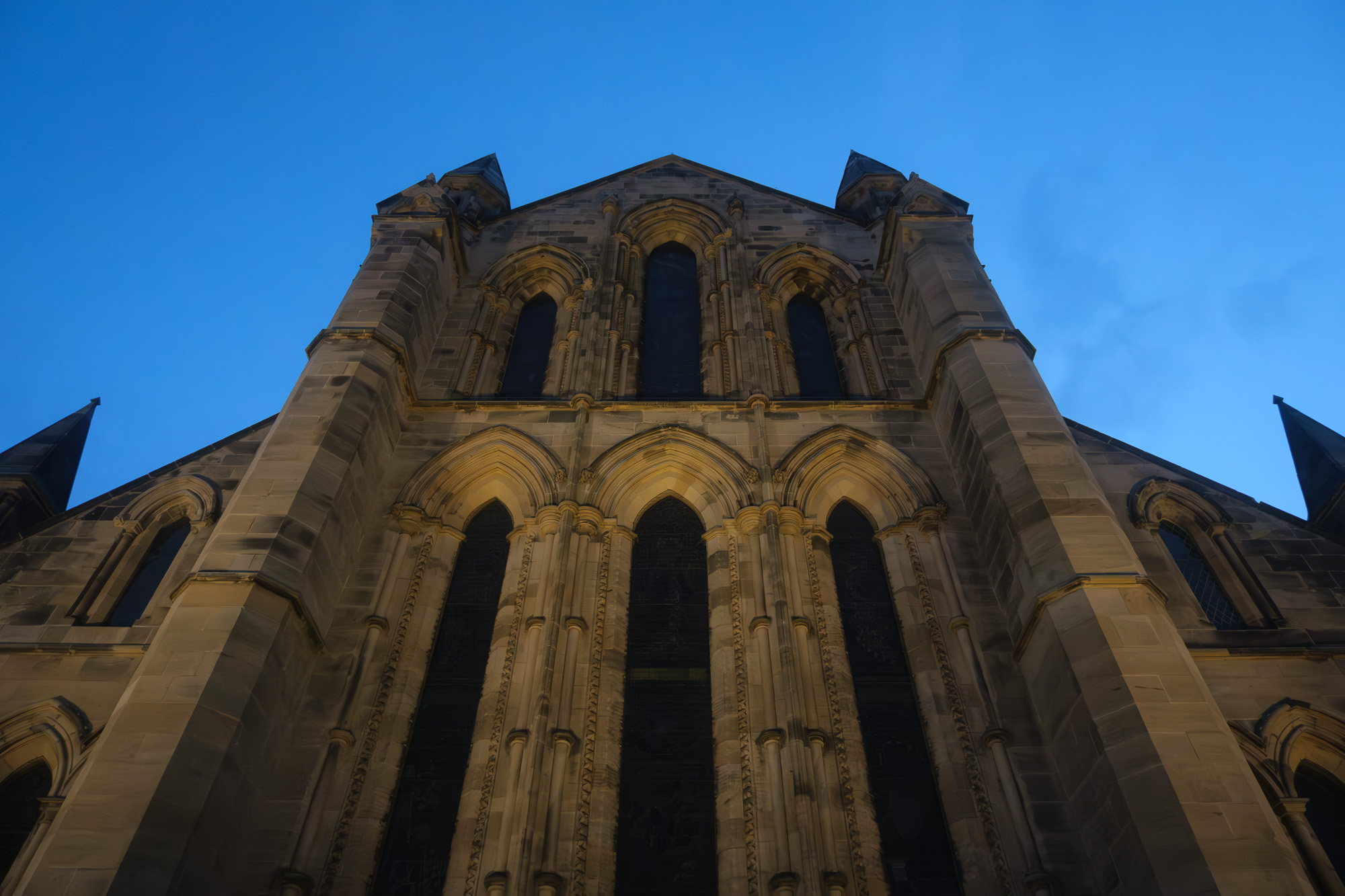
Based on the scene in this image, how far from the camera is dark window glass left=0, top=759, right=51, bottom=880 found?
7.10 m

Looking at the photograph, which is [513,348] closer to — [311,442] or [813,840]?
[311,442]

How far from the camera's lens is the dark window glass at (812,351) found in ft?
40.2

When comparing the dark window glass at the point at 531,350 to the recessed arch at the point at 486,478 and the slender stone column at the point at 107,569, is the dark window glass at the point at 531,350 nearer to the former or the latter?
the recessed arch at the point at 486,478

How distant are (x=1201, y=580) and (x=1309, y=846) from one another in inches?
116

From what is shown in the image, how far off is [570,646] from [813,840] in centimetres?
253

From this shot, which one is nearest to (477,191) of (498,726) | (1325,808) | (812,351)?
(812,351)

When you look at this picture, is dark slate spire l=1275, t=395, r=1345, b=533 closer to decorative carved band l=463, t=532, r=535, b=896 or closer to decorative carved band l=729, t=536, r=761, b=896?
decorative carved band l=729, t=536, r=761, b=896

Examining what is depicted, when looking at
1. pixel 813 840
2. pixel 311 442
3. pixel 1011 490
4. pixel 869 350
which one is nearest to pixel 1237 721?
pixel 1011 490

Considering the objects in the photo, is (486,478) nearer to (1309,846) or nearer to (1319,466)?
(1309,846)

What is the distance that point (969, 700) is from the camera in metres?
7.71

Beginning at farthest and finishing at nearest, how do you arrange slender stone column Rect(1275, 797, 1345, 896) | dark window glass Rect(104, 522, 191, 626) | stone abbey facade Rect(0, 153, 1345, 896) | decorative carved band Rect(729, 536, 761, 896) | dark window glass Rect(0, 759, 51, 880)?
dark window glass Rect(104, 522, 191, 626), dark window glass Rect(0, 759, 51, 880), decorative carved band Rect(729, 536, 761, 896), stone abbey facade Rect(0, 153, 1345, 896), slender stone column Rect(1275, 797, 1345, 896)

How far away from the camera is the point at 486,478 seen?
34.1 ft

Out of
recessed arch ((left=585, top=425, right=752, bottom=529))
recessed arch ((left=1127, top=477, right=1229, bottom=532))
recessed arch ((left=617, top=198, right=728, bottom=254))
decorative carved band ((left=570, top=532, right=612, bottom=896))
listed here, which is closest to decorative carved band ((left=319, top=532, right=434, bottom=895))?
decorative carved band ((left=570, top=532, right=612, bottom=896))

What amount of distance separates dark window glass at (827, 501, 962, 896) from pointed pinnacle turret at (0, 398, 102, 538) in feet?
26.5
